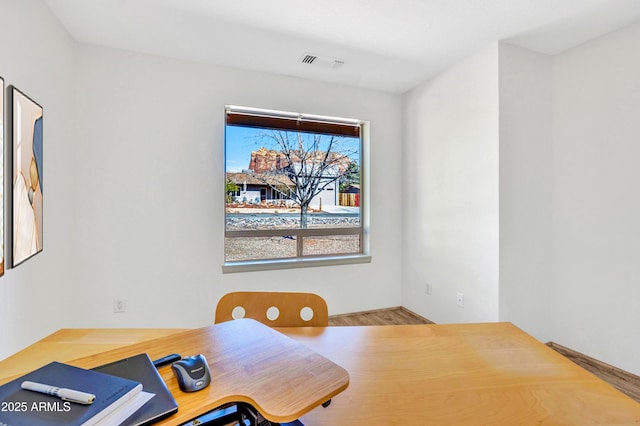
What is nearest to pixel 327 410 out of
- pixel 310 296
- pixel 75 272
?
pixel 310 296

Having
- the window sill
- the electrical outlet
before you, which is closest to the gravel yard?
the window sill

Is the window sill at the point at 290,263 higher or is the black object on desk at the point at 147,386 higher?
the black object on desk at the point at 147,386

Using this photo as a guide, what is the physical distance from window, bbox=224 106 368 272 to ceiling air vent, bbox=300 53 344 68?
1.76 ft

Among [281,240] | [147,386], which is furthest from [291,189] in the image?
[147,386]

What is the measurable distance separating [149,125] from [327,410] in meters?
2.60

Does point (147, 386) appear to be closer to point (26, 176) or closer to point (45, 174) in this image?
point (26, 176)

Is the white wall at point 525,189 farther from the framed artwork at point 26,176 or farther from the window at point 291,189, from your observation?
the framed artwork at point 26,176

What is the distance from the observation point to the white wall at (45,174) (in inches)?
58.1

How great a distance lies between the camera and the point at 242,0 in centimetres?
189

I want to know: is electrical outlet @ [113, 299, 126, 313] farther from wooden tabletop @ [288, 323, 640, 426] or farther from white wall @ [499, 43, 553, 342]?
white wall @ [499, 43, 553, 342]

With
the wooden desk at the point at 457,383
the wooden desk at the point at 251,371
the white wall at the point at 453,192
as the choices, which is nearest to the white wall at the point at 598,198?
the white wall at the point at 453,192

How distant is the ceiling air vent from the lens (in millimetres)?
2602

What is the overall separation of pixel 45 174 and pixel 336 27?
2107mm

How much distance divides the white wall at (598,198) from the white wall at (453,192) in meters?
0.62
